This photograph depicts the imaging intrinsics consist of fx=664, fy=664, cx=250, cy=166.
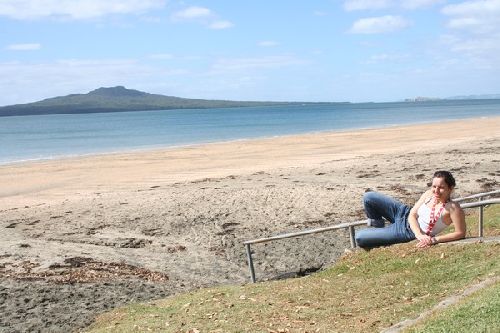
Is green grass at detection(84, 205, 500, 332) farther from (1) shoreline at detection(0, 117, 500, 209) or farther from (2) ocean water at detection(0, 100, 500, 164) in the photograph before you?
(2) ocean water at detection(0, 100, 500, 164)

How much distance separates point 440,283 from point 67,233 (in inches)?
425

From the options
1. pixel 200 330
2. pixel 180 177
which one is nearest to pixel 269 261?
pixel 200 330

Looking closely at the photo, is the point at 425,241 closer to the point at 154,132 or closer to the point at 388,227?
the point at 388,227

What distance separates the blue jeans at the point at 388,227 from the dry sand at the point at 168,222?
3.51m

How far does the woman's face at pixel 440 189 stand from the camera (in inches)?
300

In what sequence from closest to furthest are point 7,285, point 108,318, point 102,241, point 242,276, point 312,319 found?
point 312,319, point 108,318, point 7,285, point 242,276, point 102,241

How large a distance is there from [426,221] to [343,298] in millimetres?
1628

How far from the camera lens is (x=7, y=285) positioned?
444 inches

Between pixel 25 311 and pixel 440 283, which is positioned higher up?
pixel 440 283

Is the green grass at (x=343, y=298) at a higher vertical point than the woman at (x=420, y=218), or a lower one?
lower

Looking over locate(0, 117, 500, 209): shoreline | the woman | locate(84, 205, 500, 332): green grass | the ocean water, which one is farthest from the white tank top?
the ocean water

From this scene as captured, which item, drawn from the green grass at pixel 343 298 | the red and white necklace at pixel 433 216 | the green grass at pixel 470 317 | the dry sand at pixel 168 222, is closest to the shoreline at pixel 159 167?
the dry sand at pixel 168 222

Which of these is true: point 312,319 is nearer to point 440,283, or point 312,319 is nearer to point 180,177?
point 440,283

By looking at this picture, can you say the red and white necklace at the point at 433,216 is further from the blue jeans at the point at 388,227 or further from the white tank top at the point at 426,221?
the blue jeans at the point at 388,227
